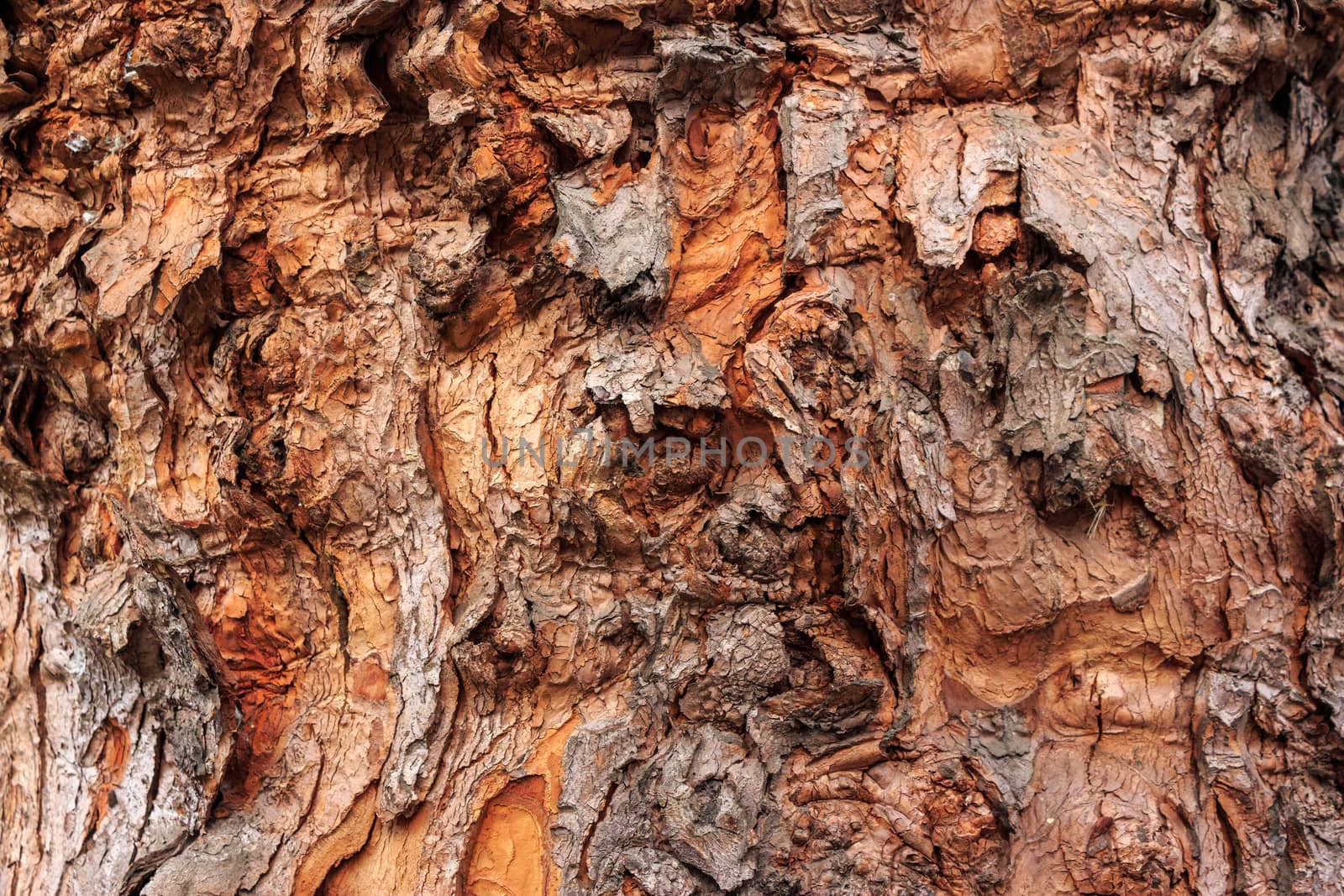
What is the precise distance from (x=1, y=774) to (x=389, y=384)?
5.53 feet

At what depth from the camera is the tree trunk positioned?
2.27 meters

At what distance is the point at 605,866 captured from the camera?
218 centimetres

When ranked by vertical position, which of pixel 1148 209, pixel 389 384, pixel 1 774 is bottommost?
pixel 1 774

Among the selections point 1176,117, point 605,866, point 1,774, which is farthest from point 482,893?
point 1176,117

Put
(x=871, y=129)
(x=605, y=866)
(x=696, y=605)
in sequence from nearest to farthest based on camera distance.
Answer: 1. (x=605, y=866)
2. (x=696, y=605)
3. (x=871, y=129)

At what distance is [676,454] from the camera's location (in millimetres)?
2340

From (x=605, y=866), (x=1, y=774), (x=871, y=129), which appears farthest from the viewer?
(x=1, y=774)

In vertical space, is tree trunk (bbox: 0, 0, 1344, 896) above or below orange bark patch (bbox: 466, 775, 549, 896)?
above

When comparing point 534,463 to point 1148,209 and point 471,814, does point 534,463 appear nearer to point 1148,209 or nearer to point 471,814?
point 471,814

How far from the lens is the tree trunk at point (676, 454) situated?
89.3 inches

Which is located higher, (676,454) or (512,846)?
(676,454)

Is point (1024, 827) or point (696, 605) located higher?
point (696, 605)

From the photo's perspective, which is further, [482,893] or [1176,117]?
[1176,117]

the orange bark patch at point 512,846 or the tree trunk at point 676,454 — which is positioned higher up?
the tree trunk at point 676,454
